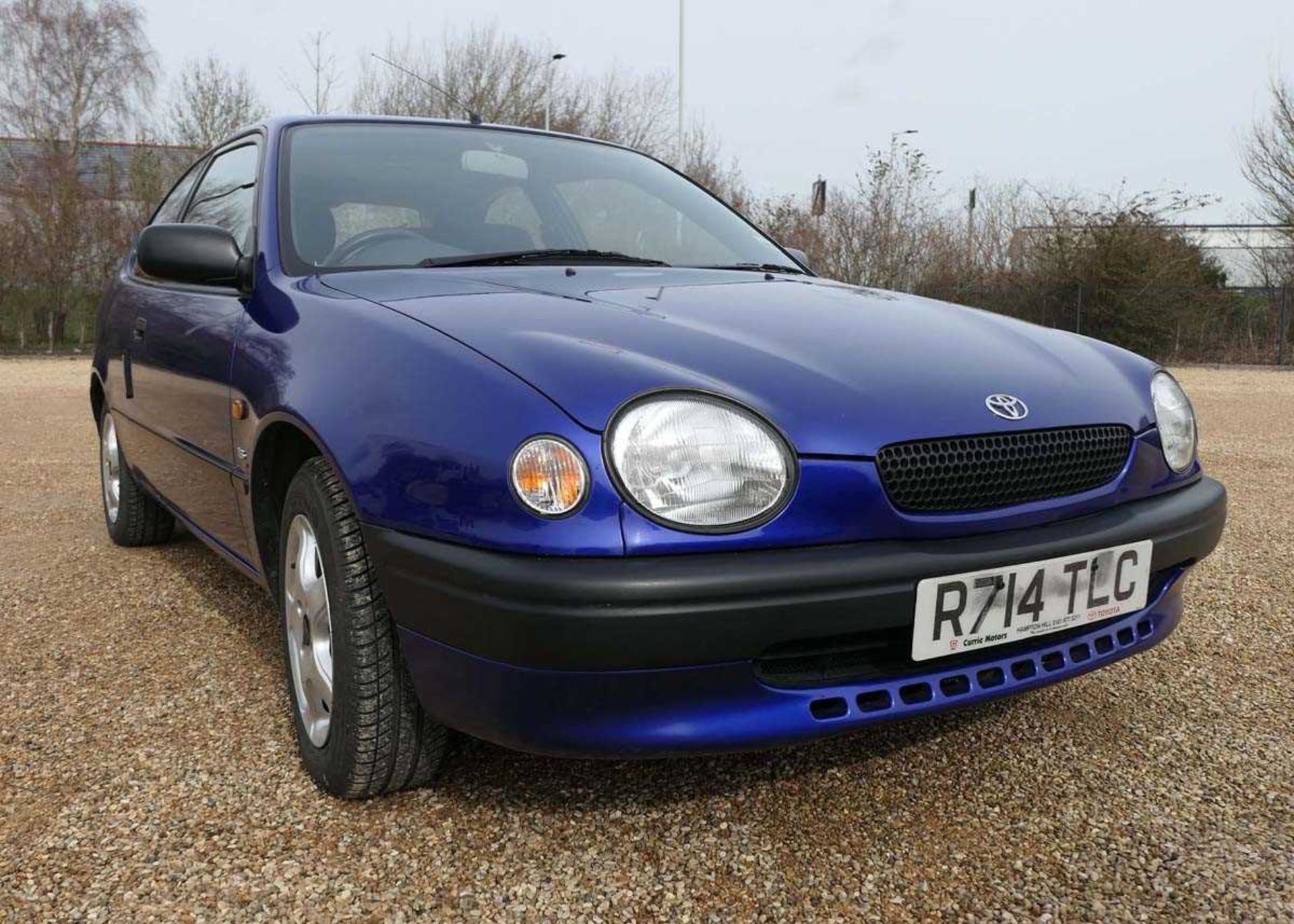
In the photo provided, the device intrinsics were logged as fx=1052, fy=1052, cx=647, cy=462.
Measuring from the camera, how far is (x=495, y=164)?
2.98 meters

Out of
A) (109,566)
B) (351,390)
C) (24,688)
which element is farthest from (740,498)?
(109,566)

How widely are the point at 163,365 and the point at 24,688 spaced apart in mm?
978

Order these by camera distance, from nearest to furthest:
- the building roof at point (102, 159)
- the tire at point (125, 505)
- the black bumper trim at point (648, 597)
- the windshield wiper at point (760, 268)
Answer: the black bumper trim at point (648, 597), the windshield wiper at point (760, 268), the tire at point (125, 505), the building roof at point (102, 159)

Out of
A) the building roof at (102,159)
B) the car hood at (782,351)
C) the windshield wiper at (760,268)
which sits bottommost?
the car hood at (782,351)

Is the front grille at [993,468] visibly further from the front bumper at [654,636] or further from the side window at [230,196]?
the side window at [230,196]

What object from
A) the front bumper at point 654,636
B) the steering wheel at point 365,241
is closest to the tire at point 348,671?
the front bumper at point 654,636

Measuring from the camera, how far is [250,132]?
10.4 feet

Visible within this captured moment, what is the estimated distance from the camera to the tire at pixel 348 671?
1.89 meters

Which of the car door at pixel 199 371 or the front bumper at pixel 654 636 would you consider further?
the car door at pixel 199 371

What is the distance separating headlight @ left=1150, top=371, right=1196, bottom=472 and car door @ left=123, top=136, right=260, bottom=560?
2.10 meters

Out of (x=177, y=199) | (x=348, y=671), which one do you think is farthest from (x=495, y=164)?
(x=177, y=199)

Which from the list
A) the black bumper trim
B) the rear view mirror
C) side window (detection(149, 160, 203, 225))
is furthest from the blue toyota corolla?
side window (detection(149, 160, 203, 225))

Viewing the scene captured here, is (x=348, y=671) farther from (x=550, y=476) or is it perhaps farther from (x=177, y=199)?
(x=177, y=199)

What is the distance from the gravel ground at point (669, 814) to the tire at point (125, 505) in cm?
106
